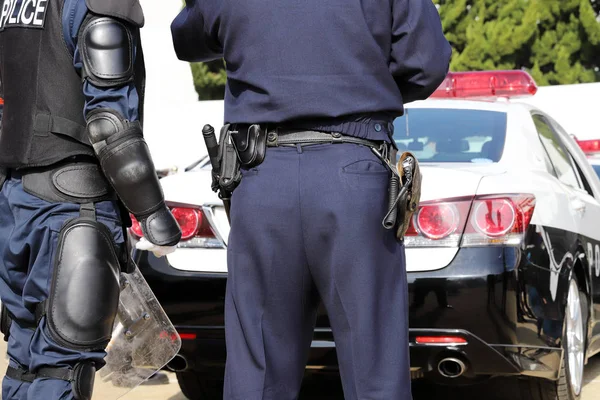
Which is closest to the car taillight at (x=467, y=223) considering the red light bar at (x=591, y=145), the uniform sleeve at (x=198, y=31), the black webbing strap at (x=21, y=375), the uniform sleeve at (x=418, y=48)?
the uniform sleeve at (x=418, y=48)

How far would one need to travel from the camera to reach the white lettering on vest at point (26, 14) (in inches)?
140

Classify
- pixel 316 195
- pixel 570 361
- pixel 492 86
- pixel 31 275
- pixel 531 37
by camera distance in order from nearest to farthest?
pixel 316 195 → pixel 31 275 → pixel 570 361 → pixel 492 86 → pixel 531 37

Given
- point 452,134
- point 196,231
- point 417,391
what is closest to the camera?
point 196,231

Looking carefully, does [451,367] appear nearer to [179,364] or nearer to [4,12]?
[179,364]

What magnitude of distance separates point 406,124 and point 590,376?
194cm

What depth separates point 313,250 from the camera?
124 inches

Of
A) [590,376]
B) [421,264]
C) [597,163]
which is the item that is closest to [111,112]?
[421,264]

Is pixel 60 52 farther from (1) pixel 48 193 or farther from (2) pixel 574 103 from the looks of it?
(2) pixel 574 103

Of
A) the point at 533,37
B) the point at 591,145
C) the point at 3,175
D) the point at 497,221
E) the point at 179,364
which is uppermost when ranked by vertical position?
the point at 3,175

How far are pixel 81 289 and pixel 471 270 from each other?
1.71m

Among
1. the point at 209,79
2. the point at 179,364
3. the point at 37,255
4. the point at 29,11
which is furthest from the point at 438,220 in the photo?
the point at 209,79

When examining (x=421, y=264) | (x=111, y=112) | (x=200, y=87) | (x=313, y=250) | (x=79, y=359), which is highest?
(x=111, y=112)

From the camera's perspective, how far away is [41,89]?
142 inches

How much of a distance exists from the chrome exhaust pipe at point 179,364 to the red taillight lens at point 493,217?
1390mm
